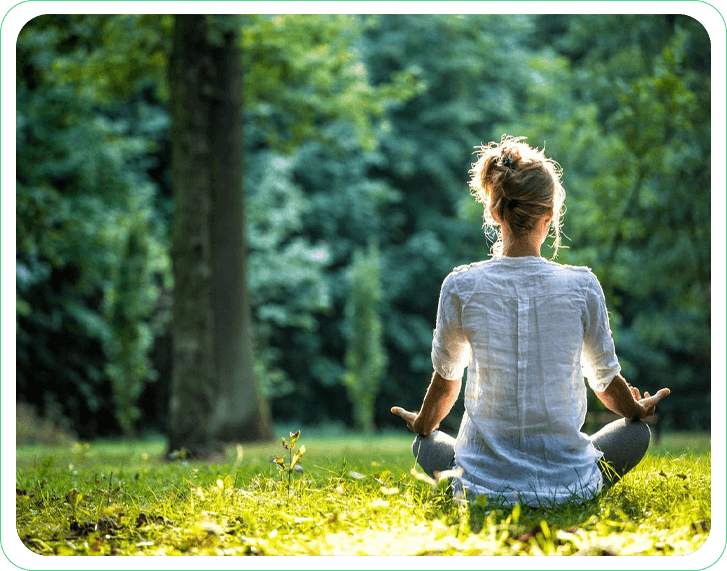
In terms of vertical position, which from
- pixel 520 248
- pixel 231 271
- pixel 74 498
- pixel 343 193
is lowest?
pixel 74 498

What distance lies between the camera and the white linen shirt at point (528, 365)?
2.94 meters

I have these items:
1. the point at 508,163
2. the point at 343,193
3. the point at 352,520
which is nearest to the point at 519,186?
the point at 508,163

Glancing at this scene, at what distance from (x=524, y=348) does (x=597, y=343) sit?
31cm

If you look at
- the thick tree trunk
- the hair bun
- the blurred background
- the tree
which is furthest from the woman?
the thick tree trunk

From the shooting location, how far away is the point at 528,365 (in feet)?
9.64

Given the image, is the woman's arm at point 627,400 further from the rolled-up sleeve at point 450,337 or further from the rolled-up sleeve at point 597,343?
the rolled-up sleeve at point 450,337

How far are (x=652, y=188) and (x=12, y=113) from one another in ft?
46.0

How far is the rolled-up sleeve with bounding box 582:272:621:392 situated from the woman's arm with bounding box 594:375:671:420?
39mm

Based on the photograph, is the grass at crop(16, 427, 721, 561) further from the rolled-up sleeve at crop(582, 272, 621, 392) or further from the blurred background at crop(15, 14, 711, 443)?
the blurred background at crop(15, 14, 711, 443)

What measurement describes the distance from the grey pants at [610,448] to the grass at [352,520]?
0.09m

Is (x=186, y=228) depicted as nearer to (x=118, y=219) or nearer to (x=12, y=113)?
(x=12, y=113)

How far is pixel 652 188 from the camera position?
15461 mm

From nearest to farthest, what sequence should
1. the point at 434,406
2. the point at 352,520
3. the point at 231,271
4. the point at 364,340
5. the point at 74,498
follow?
the point at 352,520 < the point at 434,406 < the point at 74,498 < the point at 231,271 < the point at 364,340

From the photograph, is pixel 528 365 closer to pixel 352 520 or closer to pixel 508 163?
pixel 508 163
